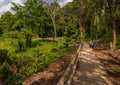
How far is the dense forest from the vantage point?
2580cm

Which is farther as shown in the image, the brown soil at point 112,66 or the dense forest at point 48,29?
the dense forest at point 48,29

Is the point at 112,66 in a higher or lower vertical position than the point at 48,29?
lower

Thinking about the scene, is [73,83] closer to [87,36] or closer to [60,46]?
[60,46]

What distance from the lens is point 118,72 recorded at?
61.5 feet

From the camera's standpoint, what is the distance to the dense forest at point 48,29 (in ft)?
84.6

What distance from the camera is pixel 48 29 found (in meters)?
94.2

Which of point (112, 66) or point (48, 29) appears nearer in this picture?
point (112, 66)

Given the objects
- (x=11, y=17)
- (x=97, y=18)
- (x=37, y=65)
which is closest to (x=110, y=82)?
(x=37, y=65)

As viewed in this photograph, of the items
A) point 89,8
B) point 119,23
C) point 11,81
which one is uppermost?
point 89,8

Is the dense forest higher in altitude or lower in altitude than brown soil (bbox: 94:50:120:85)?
higher

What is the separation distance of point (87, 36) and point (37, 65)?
72.8m

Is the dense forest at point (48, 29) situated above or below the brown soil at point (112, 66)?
above

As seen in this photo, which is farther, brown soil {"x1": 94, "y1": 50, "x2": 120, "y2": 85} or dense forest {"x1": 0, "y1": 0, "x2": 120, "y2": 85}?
dense forest {"x1": 0, "y1": 0, "x2": 120, "y2": 85}

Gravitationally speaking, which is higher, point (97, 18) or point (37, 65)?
point (97, 18)
